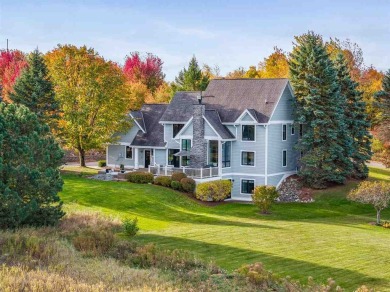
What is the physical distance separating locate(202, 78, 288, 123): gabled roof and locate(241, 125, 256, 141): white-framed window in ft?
3.03

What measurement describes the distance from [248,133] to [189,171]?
566 cm

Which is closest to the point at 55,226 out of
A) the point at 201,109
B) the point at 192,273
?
the point at 192,273

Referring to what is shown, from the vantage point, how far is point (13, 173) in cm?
2442

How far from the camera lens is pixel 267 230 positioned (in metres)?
31.8

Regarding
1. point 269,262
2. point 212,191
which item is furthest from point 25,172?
point 212,191

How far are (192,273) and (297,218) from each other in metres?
23.3

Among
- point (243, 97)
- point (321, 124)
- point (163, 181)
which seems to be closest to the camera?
point (163, 181)

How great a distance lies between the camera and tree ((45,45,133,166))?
52406 millimetres

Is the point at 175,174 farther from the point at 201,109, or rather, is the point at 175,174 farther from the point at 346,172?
the point at 346,172

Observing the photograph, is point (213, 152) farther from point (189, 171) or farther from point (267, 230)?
point (267, 230)

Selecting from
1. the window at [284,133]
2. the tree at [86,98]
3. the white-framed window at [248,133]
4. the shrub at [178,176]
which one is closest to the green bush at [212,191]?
the shrub at [178,176]

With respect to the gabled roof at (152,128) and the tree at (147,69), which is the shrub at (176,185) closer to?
the gabled roof at (152,128)

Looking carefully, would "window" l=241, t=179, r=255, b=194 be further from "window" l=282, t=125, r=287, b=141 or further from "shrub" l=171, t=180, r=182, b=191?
"shrub" l=171, t=180, r=182, b=191

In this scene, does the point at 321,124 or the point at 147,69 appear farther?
the point at 147,69
